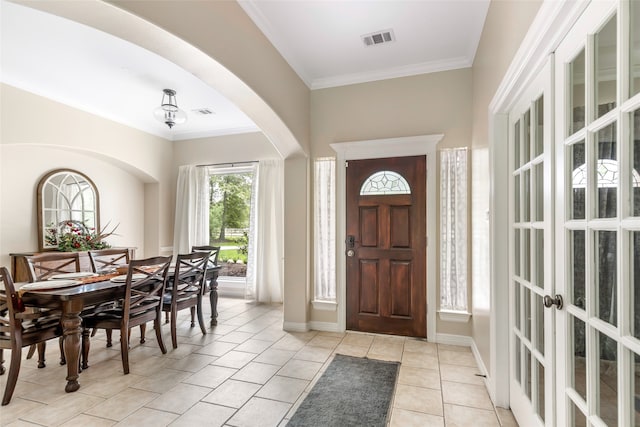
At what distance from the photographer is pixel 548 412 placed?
4.90ft

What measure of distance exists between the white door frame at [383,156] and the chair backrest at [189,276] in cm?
162

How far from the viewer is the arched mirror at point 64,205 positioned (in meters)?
→ 4.34

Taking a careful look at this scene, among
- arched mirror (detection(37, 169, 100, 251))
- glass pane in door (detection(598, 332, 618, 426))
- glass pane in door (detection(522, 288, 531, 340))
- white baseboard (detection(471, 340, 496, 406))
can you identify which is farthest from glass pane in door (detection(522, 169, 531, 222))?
arched mirror (detection(37, 169, 100, 251))

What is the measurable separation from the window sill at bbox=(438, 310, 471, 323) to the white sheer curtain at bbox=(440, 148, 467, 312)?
0.16ft

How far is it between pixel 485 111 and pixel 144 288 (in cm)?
351

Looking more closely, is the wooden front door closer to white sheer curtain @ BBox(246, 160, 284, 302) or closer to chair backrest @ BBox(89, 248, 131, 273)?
white sheer curtain @ BBox(246, 160, 284, 302)

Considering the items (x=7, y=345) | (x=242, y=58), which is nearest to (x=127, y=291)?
(x=7, y=345)

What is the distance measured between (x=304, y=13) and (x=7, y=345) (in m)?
3.52

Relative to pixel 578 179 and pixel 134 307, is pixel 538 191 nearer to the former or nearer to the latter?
pixel 578 179

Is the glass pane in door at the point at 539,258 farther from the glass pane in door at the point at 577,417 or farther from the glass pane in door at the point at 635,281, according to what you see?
the glass pane in door at the point at 635,281

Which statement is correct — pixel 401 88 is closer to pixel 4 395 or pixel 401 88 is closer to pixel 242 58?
pixel 242 58

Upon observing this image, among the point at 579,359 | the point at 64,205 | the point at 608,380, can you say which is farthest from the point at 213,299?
the point at 608,380

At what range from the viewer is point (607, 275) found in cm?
106

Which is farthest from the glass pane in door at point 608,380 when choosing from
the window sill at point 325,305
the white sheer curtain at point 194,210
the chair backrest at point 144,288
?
the white sheer curtain at point 194,210
